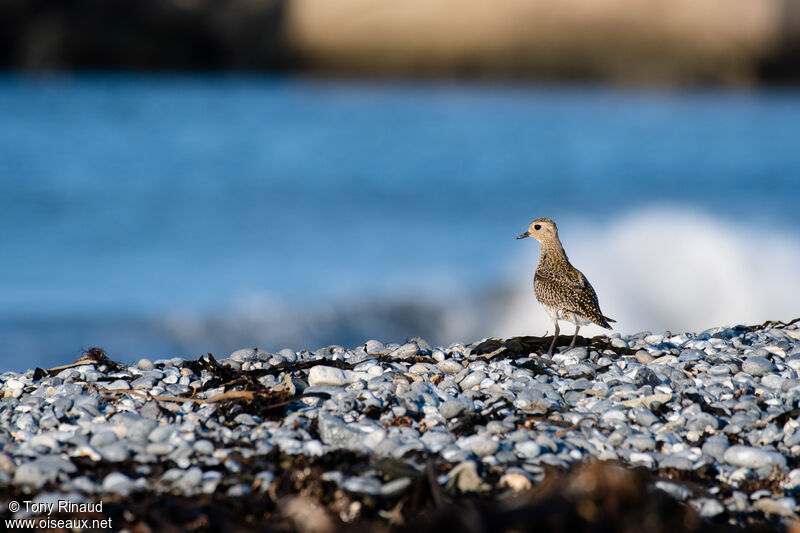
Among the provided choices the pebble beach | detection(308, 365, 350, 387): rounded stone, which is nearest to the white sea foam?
the pebble beach

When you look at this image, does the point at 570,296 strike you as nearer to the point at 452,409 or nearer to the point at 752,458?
the point at 452,409

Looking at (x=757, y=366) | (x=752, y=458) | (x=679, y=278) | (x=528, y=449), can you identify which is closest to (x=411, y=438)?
(x=528, y=449)

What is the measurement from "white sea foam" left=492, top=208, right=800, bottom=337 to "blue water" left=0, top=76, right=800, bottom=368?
0.87 metres

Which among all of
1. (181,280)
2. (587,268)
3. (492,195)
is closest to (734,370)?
(587,268)

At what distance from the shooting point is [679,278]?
10.2 metres

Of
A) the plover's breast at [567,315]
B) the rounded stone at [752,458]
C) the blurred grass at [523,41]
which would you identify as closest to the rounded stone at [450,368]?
the plover's breast at [567,315]

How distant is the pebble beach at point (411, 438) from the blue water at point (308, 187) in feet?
15.6

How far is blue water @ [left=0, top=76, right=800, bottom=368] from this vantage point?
9.72 m

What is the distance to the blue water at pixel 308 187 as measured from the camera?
9719 millimetres

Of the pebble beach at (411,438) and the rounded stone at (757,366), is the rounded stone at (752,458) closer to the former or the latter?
the pebble beach at (411,438)

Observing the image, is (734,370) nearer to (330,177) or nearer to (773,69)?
(330,177)

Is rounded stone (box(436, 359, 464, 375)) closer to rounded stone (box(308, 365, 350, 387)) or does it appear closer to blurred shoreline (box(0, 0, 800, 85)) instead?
rounded stone (box(308, 365, 350, 387))

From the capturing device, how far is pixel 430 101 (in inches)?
1050

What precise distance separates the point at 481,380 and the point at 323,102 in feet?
72.5
